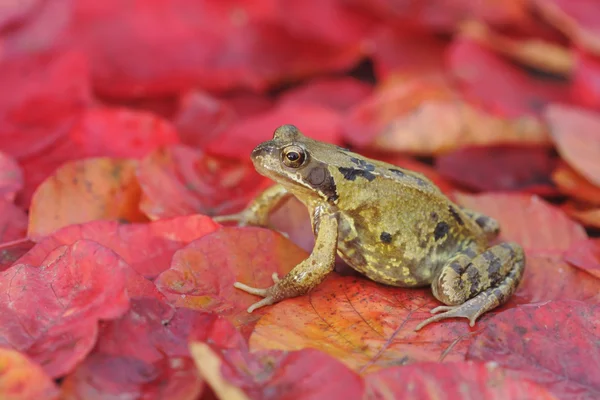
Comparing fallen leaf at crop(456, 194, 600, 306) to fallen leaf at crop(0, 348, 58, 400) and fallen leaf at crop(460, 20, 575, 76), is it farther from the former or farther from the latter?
fallen leaf at crop(0, 348, 58, 400)

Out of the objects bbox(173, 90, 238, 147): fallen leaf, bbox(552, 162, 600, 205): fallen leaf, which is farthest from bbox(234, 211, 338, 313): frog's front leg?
bbox(552, 162, 600, 205): fallen leaf

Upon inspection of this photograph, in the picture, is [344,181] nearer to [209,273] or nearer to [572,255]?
[209,273]

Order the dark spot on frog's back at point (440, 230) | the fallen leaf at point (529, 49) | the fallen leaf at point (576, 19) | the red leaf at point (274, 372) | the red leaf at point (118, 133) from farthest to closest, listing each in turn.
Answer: the fallen leaf at point (529, 49) → the fallen leaf at point (576, 19) → the red leaf at point (118, 133) → the dark spot on frog's back at point (440, 230) → the red leaf at point (274, 372)

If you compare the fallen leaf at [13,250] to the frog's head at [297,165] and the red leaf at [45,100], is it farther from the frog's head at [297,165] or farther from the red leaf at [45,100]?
the frog's head at [297,165]

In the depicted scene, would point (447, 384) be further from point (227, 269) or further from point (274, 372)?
point (227, 269)

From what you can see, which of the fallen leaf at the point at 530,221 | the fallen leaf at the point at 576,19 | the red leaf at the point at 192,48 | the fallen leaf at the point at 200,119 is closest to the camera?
the fallen leaf at the point at 530,221

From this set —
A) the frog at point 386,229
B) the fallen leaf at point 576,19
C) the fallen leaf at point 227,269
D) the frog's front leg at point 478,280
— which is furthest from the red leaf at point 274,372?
the fallen leaf at point 576,19

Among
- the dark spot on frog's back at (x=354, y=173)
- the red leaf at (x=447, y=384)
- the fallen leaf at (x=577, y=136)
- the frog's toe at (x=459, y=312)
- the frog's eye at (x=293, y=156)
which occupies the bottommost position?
the frog's toe at (x=459, y=312)
